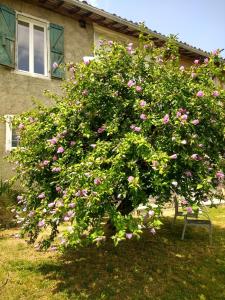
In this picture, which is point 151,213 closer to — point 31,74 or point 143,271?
point 143,271

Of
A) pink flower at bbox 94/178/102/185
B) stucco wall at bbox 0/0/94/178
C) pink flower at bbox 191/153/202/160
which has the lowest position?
pink flower at bbox 94/178/102/185

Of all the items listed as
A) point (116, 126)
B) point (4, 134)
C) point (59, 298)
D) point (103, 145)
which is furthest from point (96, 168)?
point (4, 134)

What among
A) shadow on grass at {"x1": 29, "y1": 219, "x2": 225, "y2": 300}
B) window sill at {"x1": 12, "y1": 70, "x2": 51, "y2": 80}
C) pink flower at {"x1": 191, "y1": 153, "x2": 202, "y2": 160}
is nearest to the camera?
pink flower at {"x1": 191, "y1": 153, "x2": 202, "y2": 160}

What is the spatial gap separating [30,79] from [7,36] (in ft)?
4.34

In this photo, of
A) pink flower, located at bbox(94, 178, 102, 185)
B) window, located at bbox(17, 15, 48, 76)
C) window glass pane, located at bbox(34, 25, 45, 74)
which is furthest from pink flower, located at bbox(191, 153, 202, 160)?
window glass pane, located at bbox(34, 25, 45, 74)

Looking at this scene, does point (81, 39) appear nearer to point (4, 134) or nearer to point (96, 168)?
point (4, 134)

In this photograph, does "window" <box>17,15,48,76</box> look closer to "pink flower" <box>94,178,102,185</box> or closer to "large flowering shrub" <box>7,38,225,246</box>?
"large flowering shrub" <box>7,38,225,246</box>

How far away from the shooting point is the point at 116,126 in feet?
17.8

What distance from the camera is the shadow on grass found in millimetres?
5395

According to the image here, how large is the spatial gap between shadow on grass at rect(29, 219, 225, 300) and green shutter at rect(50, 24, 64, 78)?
19.9ft

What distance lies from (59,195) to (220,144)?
108 inches

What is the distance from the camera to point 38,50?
11.4 m

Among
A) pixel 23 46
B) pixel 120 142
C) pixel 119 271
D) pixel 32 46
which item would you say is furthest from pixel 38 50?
pixel 119 271

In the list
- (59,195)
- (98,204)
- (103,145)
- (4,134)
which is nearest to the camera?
(98,204)
